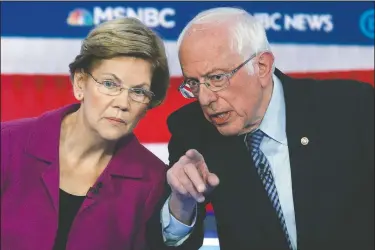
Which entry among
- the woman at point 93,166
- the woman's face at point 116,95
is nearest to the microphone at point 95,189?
the woman at point 93,166

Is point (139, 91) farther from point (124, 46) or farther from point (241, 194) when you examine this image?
point (241, 194)

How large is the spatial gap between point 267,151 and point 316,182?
0.15m

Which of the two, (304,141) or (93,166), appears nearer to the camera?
(304,141)

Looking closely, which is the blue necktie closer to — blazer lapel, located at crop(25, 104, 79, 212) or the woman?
the woman

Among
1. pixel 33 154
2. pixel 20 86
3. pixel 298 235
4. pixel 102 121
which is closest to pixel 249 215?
pixel 298 235

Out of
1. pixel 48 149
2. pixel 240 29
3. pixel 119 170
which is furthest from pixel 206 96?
pixel 48 149

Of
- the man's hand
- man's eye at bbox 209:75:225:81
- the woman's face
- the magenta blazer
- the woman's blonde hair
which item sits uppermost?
the woman's blonde hair

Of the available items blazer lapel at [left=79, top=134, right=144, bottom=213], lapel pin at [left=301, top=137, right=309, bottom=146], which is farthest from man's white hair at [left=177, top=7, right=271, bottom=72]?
blazer lapel at [left=79, top=134, right=144, bottom=213]

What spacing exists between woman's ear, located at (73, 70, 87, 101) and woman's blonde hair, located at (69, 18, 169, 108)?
0.05 feet

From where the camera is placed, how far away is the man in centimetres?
155

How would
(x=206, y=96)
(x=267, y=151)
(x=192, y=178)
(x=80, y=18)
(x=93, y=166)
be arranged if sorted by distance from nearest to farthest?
1. (x=192, y=178)
2. (x=206, y=96)
3. (x=267, y=151)
4. (x=93, y=166)
5. (x=80, y=18)

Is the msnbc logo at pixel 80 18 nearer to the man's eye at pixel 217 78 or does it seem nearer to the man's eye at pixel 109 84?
the man's eye at pixel 109 84

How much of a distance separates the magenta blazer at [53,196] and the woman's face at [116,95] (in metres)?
0.13

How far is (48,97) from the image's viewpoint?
2516 millimetres
